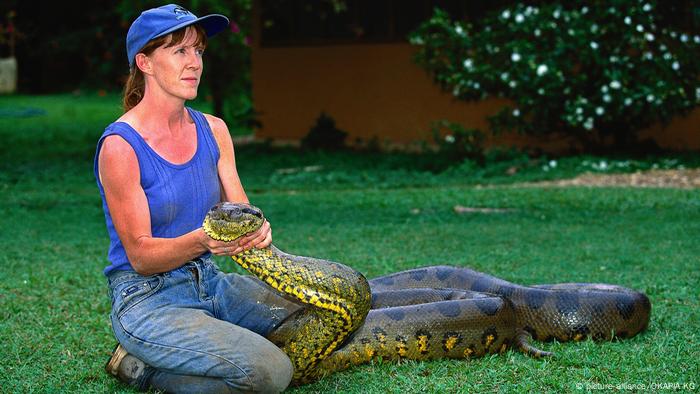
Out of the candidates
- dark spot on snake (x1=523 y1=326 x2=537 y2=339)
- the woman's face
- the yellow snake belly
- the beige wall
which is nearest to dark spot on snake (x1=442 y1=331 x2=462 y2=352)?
dark spot on snake (x1=523 y1=326 x2=537 y2=339)

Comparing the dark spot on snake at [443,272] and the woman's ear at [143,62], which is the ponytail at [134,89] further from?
the dark spot on snake at [443,272]

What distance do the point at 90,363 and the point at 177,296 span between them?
0.96 metres

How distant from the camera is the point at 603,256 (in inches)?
317

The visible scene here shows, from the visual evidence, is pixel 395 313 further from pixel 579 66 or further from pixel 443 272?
pixel 579 66

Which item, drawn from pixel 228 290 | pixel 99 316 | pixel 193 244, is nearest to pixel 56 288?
pixel 99 316

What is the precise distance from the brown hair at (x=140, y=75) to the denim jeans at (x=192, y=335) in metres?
0.82

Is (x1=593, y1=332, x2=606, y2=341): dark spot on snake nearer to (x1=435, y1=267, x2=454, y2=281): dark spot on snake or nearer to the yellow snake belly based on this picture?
(x1=435, y1=267, x2=454, y2=281): dark spot on snake

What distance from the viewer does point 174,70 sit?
446 cm

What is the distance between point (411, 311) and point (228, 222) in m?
1.44

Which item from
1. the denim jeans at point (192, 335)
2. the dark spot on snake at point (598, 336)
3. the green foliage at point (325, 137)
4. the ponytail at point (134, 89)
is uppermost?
the ponytail at point (134, 89)

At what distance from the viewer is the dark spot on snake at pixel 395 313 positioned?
4980mm

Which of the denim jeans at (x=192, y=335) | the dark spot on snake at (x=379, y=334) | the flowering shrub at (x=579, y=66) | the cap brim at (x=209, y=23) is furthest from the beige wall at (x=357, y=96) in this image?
the denim jeans at (x=192, y=335)

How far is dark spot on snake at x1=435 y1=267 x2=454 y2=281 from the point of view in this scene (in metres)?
5.80

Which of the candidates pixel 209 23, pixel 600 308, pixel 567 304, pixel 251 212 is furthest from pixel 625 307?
pixel 209 23
